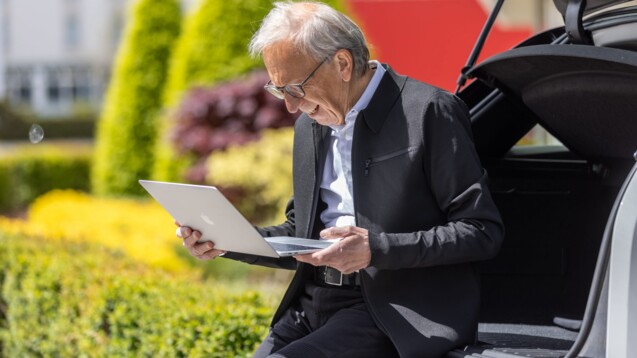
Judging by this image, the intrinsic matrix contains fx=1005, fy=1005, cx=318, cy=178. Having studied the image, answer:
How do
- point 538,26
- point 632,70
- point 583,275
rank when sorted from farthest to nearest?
1. point 538,26
2. point 583,275
3. point 632,70

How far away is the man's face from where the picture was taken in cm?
266

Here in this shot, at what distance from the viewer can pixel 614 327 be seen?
7.01ft

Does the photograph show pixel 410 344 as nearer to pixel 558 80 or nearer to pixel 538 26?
pixel 558 80

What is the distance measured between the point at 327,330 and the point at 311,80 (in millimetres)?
666

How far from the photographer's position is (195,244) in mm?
2793

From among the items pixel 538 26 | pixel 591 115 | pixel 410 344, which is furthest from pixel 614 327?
pixel 538 26

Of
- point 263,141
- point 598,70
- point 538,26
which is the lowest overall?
point 263,141

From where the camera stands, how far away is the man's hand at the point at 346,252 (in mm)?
2438

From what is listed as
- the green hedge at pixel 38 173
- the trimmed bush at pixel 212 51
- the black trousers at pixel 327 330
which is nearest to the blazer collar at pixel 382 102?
the black trousers at pixel 327 330

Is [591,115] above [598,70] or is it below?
below

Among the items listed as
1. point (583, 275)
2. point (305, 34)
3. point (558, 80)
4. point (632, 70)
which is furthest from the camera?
point (583, 275)

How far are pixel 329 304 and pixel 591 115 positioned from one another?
949 mm

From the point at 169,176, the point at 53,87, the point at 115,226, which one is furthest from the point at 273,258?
the point at 53,87

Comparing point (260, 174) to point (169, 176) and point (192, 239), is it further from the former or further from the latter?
point (192, 239)
